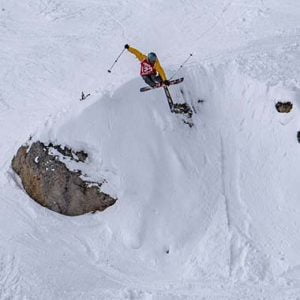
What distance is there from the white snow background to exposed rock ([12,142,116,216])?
0.79ft

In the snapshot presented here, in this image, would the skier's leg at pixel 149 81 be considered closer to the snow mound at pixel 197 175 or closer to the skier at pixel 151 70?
the skier at pixel 151 70

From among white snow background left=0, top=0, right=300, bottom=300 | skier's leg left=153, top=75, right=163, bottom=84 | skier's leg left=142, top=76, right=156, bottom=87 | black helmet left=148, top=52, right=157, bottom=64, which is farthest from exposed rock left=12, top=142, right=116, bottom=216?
black helmet left=148, top=52, right=157, bottom=64

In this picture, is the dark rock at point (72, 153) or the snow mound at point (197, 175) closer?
the snow mound at point (197, 175)

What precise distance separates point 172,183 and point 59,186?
333cm

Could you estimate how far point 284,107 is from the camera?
16.5m

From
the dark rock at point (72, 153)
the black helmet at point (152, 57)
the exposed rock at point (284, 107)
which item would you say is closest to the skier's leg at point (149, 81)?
the black helmet at point (152, 57)

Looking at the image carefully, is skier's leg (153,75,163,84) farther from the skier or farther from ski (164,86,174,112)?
ski (164,86,174,112)

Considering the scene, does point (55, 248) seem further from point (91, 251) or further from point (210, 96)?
point (210, 96)

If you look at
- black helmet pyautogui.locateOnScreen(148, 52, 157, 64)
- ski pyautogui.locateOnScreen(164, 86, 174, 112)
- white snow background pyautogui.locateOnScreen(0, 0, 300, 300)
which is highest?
black helmet pyautogui.locateOnScreen(148, 52, 157, 64)

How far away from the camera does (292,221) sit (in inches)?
591

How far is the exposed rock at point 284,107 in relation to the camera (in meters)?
16.3

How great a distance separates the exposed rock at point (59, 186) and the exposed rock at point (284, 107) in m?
5.95

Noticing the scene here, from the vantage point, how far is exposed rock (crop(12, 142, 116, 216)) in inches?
603

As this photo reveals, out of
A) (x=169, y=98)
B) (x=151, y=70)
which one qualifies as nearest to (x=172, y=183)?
(x=169, y=98)
